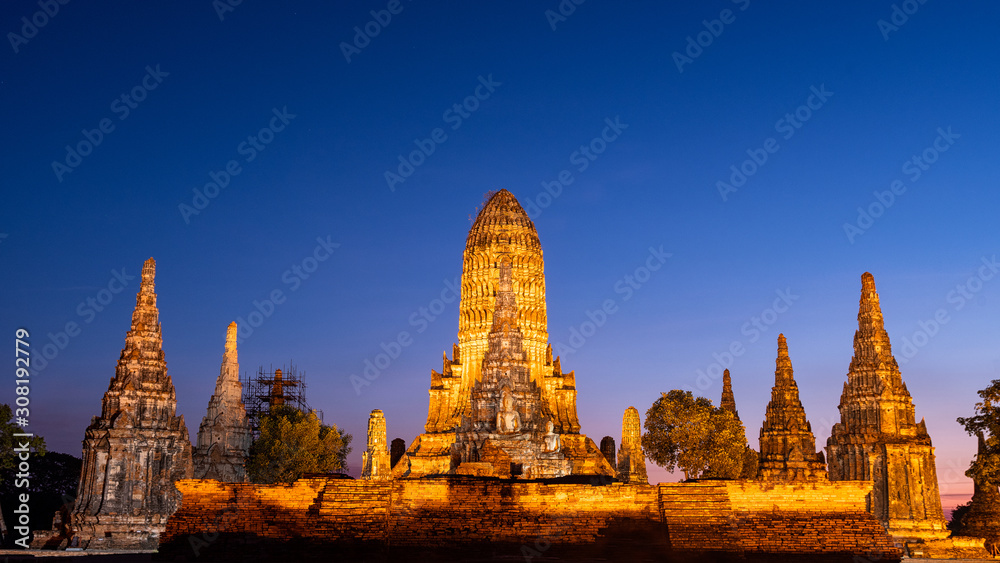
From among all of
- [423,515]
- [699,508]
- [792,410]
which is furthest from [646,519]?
[792,410]

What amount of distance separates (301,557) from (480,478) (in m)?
5.79

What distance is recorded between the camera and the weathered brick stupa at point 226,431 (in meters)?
45.3

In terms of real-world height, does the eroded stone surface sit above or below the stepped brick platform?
above

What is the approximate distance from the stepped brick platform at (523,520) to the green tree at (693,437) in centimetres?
3309

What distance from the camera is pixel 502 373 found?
46625 mm

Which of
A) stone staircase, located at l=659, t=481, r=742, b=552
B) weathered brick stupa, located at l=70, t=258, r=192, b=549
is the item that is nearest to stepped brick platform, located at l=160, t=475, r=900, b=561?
stone staircase, located at l=659, t=481, r=742, b=552

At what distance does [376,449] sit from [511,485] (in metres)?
25.4

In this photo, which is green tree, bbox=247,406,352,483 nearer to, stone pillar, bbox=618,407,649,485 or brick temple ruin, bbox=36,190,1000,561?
brick temple ruin, bbox=36,190,1000,561

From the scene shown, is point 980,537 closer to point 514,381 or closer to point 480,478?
point 514,381

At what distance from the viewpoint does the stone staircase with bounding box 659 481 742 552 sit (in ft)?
81.8

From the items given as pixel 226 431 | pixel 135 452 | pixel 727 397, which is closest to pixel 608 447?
pixel 727 397

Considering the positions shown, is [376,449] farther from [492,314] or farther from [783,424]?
[783,424]

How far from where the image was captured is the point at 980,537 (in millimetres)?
39438

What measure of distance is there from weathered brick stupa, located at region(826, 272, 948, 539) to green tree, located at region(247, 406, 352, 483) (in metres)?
30.5
